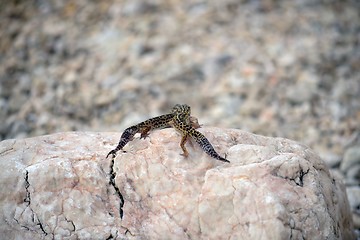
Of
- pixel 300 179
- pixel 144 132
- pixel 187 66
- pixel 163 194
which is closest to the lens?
pixel 163 194

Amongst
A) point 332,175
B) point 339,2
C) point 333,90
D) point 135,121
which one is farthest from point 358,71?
point 332,175

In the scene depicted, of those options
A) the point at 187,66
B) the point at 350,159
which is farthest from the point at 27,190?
the point at 187,66

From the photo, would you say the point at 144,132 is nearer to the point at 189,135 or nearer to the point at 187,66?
the point at 189,135

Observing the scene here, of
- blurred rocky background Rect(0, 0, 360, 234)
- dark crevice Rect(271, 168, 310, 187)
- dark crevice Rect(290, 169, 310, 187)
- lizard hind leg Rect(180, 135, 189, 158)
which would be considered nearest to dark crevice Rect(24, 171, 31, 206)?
lizard hind leg Rect(180, 135, 189, 158)

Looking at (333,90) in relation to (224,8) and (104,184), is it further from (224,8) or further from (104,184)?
(104,184)

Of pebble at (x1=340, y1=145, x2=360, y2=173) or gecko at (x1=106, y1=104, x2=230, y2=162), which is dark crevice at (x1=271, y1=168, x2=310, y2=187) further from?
pebble at (x1=340, y1=145, x2=360, y2=173)

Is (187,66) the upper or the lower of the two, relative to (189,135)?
upper
